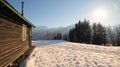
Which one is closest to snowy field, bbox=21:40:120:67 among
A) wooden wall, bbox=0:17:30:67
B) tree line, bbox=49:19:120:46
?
wooden wall, bbox=0:17:30:67

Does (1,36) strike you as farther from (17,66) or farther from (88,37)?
(88,37)

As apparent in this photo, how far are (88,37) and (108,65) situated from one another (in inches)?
1774

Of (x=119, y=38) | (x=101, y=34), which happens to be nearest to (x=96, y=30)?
(x=101, y=34)

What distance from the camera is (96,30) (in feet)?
173

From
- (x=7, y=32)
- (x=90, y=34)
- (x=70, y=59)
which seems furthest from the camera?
(x=90, y=34)

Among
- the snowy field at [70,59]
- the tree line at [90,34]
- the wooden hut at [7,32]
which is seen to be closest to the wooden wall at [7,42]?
the wooden hut at [7,32]

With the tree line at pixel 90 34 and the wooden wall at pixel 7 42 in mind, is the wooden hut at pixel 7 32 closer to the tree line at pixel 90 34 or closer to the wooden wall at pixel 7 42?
the wooden wall at pixel 7 42

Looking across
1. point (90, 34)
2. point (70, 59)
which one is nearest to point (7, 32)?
point (70, 59)

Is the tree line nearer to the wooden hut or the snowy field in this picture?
A: the snowy field

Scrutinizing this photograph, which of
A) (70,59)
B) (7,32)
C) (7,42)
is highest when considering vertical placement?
(7,32)

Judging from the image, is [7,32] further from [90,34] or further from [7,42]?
[90,34]

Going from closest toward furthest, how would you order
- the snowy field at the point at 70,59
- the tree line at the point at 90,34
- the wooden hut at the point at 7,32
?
the wooden hut at the point at 7,32
the snowy field at the point at 70,59
the tree line at the point at 90,34

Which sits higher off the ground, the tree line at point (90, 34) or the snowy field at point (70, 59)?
the tree line at point (90, 34)

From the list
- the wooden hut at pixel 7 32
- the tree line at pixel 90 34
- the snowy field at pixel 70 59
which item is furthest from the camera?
the tree line at pixel 90 34
